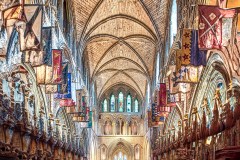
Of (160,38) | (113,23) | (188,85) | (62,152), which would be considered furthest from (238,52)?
(113,23)

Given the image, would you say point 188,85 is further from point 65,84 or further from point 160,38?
point 160,38

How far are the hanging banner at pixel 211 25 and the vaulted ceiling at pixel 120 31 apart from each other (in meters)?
17.3

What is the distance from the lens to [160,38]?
3444 cm

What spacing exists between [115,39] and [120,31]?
4.43ft

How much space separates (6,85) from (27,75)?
362cm

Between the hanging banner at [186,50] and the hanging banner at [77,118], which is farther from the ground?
the hanging banner at [186,50]

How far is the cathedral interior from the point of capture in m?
14.3

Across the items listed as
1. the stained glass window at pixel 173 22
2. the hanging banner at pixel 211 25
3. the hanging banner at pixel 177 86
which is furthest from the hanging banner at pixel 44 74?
the stained glass window at pixel 173 22

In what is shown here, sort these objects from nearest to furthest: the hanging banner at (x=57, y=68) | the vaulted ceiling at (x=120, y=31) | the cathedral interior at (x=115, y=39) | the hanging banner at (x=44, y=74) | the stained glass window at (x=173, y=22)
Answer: the cathedral interior at (x=115, y=39) < the hanging banner at (x=44, y=74) < the hanging banner at (x=57, y=68) < the stained glass window at (x=173, y=22) < the vaulted ceiling at (x=120, y=31)

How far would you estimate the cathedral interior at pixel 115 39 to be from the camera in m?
14.3

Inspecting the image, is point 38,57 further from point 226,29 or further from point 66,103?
point 66,103

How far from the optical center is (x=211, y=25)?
1415 centimetres

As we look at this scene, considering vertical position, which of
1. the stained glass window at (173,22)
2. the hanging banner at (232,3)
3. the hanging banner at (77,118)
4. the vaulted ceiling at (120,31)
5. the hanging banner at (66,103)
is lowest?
the hanging banner at (77,118)

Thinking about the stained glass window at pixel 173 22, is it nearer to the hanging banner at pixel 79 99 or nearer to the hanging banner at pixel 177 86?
the hanging banner at pixel 79 99
